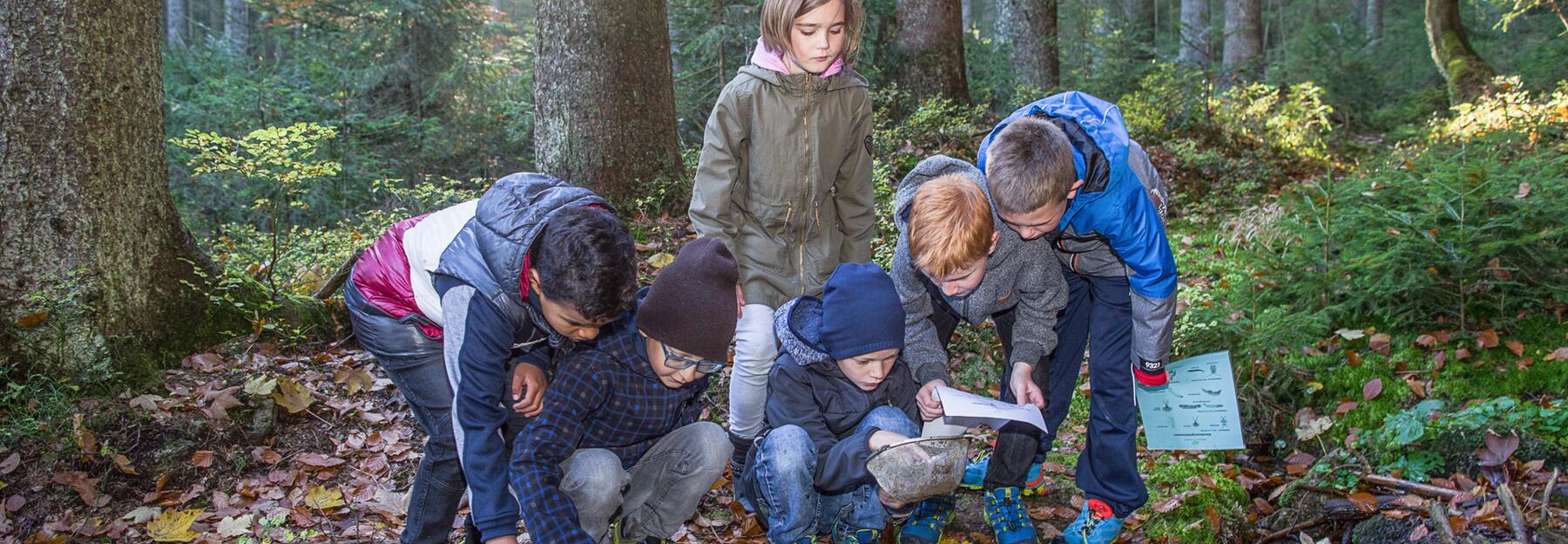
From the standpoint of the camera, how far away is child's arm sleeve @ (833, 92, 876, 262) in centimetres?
394

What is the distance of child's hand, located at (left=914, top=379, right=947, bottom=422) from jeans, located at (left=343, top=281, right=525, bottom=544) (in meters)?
1.40

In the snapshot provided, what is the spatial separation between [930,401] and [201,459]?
314 cm

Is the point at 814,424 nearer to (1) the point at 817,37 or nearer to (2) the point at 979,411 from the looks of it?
(2) the point at 979,411

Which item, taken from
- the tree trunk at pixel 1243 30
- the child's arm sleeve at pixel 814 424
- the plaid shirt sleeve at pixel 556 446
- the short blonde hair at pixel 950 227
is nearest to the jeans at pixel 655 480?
the plaid shirt sleeve at pixel 556 446

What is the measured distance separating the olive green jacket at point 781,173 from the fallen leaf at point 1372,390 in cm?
283

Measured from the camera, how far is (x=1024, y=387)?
3500 millimetres

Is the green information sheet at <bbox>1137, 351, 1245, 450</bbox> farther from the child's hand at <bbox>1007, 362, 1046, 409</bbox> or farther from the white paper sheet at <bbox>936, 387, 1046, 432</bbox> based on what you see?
the white paper sheet at <bbox>936, 387, 1046, 432</bbox>

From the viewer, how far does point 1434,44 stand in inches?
469

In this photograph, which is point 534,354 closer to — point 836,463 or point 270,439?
point 836,463

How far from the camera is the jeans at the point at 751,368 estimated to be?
3643 millimetres

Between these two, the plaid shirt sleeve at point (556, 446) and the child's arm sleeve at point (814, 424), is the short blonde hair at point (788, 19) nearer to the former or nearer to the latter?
the child's arm sleeve at point (814, 424)

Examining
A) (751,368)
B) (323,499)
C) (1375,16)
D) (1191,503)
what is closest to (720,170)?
(751,368)

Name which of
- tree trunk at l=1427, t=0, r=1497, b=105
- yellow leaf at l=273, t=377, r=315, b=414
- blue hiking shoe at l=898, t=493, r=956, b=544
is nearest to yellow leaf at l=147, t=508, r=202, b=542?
yellow leaf at l=273, t=377, r=315, b=414

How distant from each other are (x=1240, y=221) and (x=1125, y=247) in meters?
4.60
